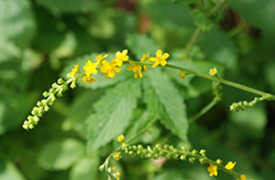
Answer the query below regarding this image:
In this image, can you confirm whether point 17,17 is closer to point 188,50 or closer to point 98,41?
point 98,41

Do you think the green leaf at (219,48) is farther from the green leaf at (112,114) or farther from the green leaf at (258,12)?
the green leaf at (112,114)

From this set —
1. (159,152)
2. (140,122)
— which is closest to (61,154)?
(140,122)

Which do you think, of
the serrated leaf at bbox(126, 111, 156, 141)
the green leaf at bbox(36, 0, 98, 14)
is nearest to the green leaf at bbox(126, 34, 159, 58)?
the serrated leaf at bbox(126, 111, 156, 141)

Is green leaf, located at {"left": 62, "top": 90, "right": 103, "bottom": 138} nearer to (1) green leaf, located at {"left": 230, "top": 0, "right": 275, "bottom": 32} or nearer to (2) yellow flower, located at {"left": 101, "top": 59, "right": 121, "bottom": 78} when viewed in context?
(2) yellow flower, located at {"left": 101, "top": 59, "right": 121, "bottom": 78}

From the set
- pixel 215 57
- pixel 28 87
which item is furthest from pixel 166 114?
pixel 28 87

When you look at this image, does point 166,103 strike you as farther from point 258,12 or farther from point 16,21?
point 16,21


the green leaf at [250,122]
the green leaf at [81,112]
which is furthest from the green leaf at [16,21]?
the green leaf at [250,122]
